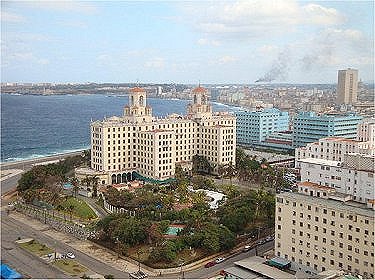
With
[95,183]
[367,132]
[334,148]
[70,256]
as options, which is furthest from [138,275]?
[367,132]

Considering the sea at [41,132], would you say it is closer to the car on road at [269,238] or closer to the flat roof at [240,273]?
the car on road at [269,238]

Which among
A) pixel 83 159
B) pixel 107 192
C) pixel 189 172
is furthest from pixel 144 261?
pixel 83 159

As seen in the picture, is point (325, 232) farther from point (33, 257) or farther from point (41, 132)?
point (41, 132)

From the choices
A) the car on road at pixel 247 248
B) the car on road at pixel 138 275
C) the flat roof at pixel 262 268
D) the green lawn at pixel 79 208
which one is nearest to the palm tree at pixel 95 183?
the green lawn at pixel 79 208

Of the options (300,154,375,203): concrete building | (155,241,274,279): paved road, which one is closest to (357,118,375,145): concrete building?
(300,154,375,203): concrete building

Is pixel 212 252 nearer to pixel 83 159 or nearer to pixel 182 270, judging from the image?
pixel 182 270
